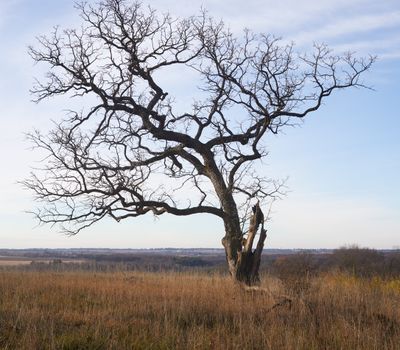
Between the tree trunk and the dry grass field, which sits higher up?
the tree trunk

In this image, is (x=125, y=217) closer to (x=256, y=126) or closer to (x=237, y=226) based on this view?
(x=237, y=226)

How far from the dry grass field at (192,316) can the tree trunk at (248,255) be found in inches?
18.2

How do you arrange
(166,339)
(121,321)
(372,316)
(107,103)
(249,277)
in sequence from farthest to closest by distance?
1. (107,103)
2. (249,277)
3. (372,316)
4. (121,321)
5. (166,339)

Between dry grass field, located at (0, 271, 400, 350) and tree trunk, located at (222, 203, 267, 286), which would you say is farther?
tree trunk, located at (222, 203, 267, 286)

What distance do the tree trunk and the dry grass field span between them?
0.46m

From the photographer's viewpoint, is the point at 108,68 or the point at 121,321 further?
the point at 108,68

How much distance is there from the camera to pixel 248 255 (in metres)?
15.8

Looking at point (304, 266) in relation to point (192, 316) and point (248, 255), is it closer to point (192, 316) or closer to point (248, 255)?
point (248, 255)

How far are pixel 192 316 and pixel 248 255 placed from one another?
5697 mm

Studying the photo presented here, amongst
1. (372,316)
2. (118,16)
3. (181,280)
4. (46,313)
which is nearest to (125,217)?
(181,280)

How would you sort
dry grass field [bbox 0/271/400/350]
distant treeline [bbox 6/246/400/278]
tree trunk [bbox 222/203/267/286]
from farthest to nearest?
tree trunk [bbox 222/203/267/286] < distant treeline [bbox 6/246/400/278] < dry grass field [bbox 0/271/400/350]

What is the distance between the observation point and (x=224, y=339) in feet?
27.3

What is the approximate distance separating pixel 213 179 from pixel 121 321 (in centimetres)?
803

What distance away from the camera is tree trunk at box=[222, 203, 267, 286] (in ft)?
50.9
